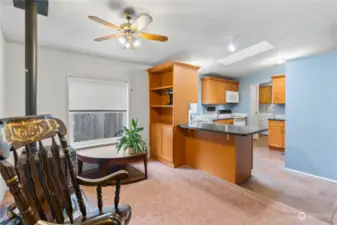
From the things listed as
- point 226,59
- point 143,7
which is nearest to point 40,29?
point 143,7

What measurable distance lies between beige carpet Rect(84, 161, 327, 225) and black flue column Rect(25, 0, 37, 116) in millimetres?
1479

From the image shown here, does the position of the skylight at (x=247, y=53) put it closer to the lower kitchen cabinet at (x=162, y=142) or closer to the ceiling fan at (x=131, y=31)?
the lower kitchen cabinet at (x=162, y=142)

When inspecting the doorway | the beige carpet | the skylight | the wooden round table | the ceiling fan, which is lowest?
the beige carpet

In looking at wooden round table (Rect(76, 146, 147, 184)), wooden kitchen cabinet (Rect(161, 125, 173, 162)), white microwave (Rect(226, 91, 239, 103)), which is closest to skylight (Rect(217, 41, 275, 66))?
white microwave (Rect(226, 91, 239, 103))

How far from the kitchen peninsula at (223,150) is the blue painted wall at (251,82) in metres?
3.36

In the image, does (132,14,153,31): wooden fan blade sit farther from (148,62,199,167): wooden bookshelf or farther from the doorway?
the doorway

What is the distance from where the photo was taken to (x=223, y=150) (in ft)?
10.3

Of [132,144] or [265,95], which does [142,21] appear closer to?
[132,144]

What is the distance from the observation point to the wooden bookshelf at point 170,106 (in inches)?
147

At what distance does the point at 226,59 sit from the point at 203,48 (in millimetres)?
1167

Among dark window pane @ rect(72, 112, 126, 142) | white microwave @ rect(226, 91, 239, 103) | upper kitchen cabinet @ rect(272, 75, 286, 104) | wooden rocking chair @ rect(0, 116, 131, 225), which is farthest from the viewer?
white microwave @ rect(226, 91, 239, 103)

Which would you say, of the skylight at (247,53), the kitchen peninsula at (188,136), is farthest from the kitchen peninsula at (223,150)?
the skylight at (247,53)

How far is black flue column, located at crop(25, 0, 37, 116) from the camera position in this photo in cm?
197

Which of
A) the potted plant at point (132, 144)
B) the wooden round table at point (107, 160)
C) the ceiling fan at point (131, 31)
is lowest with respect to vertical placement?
the wooden round table at point (107, 160)
